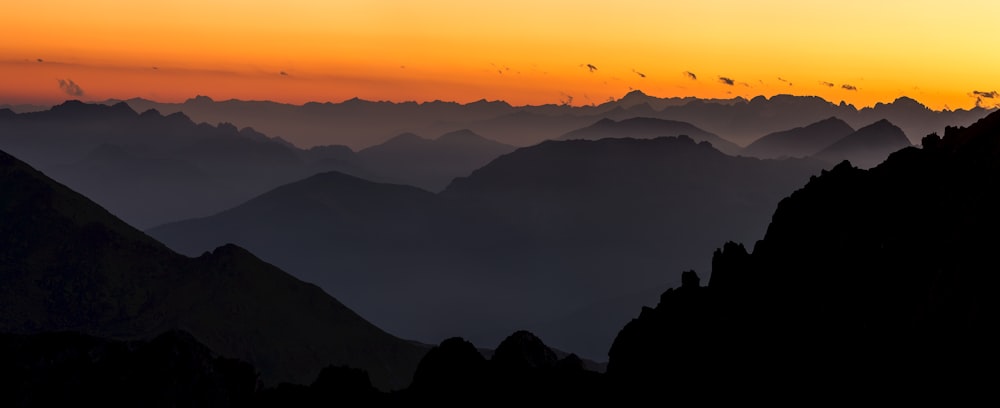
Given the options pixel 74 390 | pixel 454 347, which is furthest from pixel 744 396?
pixel 74 390

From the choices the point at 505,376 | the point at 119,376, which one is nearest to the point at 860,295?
the point at 505,376

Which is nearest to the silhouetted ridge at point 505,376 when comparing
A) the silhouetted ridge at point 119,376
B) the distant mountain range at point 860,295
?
the distant mountain range at point 860,295

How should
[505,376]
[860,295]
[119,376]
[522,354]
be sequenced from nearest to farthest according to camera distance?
[860,295], [505,376], [522,354], [119,376]

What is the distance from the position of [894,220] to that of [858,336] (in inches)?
325

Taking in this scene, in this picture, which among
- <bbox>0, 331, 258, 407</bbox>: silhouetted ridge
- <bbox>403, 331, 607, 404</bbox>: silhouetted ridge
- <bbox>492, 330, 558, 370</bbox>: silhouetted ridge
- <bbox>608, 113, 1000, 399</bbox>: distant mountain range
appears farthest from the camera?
<bbox>0, 331, 258, 407</bbox>: silhouetted ridge

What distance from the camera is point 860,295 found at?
6781cm

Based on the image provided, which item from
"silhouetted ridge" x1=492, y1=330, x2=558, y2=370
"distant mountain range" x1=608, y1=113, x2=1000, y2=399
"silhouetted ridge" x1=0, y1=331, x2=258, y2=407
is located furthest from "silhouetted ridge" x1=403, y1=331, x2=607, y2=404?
"silhouetted ridge" x1=0, y1=331, x2=258, y2=407

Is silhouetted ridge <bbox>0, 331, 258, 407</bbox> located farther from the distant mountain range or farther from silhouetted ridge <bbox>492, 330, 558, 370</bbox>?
the distant mountain range

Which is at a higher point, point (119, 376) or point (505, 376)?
point (505, 376)

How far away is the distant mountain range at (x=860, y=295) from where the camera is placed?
198ft

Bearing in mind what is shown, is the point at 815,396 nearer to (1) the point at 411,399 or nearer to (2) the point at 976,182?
(2) the point at 976,182

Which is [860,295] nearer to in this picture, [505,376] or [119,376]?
[505,376]

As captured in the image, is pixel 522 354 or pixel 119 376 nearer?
pixel 522 354

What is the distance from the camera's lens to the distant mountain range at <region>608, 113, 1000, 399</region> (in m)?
60.2
